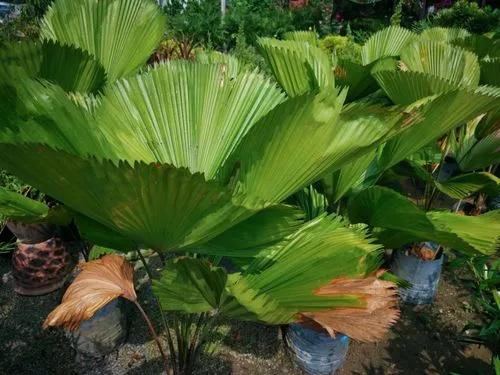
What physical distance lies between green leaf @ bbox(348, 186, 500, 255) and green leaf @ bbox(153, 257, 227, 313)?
69cm

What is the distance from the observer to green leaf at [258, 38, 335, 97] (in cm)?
150

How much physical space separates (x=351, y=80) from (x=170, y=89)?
132 centimetres

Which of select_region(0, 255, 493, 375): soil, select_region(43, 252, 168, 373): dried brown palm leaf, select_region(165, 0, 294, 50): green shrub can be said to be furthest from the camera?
select_region(165, 0, 294, 50): green shrub

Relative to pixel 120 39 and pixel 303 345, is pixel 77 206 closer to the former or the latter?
pixel 120 39

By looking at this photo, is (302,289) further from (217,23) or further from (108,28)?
(217,23)

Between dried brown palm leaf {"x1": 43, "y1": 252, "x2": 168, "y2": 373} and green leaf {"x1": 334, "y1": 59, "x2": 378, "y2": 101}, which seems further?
green leaf {"x1": 334, "y1": 59, "x2": 378, "y2": 101}

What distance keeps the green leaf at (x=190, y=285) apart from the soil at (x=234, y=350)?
1248mm

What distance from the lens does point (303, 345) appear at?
73.2 inches

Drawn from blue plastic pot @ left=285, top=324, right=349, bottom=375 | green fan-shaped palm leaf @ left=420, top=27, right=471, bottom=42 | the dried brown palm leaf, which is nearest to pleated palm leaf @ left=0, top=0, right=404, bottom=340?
the dried brown palm leaf

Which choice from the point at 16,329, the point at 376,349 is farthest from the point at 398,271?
the point at 16,329

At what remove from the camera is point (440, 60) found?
1.86 m

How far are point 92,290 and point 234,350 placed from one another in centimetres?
129

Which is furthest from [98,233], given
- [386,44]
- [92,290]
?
[386,44]

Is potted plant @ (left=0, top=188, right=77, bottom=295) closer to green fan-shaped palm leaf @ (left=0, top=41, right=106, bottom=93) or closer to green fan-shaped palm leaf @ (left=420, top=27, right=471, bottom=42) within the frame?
green fan-shaped palm leaf @ (left=0, top=41, right=106, bottom=93)
